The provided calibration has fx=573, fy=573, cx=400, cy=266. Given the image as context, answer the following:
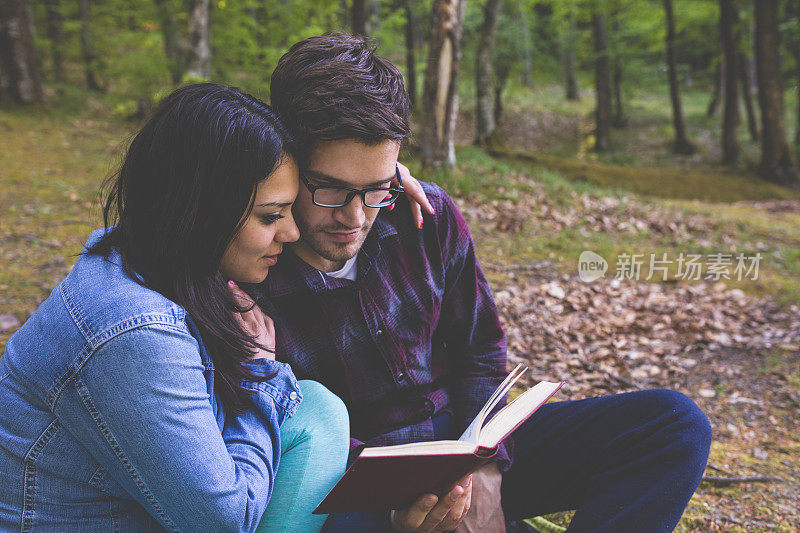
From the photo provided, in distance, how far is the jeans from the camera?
1.59m

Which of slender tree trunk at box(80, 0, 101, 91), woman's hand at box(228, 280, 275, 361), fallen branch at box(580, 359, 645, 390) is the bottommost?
fallen branch at box(580, 359, 645, 390)

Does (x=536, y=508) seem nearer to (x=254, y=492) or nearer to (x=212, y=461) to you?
(x=254, y=492)

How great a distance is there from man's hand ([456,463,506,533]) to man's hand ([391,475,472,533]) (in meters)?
0.15

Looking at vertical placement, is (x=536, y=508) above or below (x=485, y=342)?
below

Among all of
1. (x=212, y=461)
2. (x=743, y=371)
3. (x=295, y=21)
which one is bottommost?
(x=743, y=371)

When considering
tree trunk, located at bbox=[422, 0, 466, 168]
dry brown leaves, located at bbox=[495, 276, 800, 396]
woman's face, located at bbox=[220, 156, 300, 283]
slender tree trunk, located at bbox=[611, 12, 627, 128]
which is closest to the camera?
woman's face, located at bbox=[220, 156, 300, 283]

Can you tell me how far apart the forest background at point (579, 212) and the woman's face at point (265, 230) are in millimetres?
476

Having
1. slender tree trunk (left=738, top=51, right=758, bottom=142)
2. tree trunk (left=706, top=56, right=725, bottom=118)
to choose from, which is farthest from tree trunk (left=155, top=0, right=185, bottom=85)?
tree trunk (left=706, top=56, right=725, bottom=118)

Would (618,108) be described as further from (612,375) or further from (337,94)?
(337,94)

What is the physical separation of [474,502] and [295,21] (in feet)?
35.6

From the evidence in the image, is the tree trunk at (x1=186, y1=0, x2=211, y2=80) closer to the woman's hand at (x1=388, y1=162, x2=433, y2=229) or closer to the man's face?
the woman's hand at (x1=388, y1=162, x2=433, y2=229)

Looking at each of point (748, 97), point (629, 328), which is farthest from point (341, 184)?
point (748, 97)

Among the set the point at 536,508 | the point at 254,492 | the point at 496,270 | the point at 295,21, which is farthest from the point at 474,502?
the point at 295,21

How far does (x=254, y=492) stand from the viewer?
4.49ft
